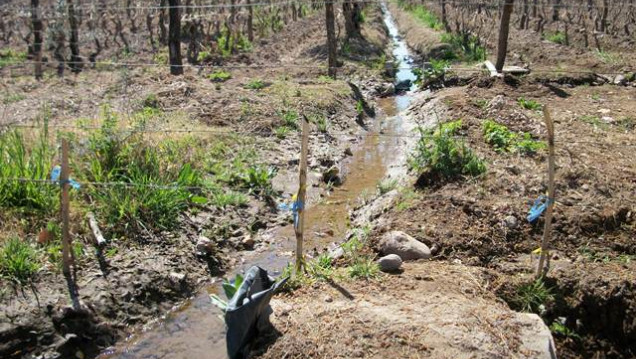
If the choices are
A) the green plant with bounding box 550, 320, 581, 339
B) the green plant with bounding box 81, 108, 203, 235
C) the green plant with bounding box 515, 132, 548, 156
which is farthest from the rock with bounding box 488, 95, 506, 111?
the green plant with bounding box 550, 320, 581, 339

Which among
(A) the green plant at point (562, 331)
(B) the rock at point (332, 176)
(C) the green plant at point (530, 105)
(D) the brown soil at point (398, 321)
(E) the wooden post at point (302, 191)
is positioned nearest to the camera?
(D) the brown soil at point (398, 321)

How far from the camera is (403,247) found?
21.7 feet

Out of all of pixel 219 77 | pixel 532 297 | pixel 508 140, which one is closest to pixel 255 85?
pixel 219 77

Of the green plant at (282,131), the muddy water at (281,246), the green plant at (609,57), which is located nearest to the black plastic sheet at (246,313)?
the muddy water at (281,246)

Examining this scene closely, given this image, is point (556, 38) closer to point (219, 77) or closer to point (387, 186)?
point (219, 77)

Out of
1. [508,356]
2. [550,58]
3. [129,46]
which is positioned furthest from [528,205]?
[129,46]

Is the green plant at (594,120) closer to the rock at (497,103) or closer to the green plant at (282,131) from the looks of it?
the rock at (497,103)

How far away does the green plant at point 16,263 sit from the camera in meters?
5.99

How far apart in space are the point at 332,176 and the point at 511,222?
3715 mm

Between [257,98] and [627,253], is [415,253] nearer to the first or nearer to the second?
[627,253]

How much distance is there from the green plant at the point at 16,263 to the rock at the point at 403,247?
11.7 feet

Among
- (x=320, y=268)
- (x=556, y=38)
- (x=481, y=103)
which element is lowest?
(x=320, y=268)

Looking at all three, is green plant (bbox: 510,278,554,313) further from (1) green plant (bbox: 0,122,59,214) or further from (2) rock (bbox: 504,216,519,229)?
(1) green plant (bbox: 0,122,59,214)

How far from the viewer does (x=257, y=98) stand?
1272 centimetres
